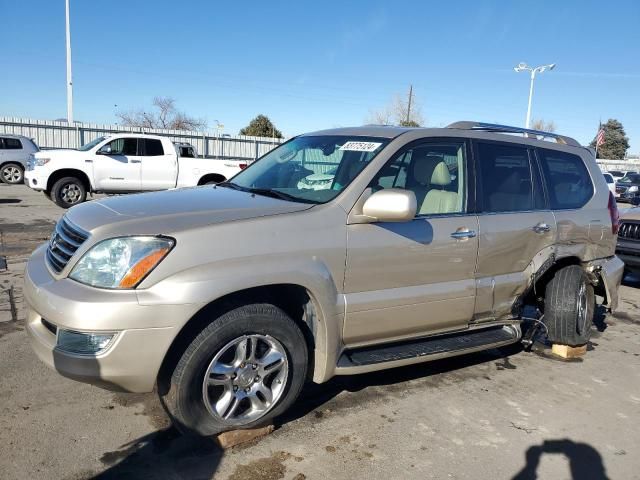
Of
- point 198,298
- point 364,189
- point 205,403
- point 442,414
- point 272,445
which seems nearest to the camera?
point 198,298

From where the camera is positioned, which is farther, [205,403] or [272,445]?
[272,445]

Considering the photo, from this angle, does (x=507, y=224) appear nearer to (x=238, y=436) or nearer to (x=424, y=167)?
(x=424, y=167)

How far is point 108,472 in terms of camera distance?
2758mm

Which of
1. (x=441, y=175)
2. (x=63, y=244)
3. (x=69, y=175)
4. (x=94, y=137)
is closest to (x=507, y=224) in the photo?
(x=441, y=175)

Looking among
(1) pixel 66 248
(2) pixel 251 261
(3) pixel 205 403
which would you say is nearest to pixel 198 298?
(2) pixel 251 261

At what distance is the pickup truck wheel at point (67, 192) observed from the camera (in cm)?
1261

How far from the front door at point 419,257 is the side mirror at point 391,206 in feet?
0.44

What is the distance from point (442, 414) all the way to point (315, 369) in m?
0.98

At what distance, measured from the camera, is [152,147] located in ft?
45.6

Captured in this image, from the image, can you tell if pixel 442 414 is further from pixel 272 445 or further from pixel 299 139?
pixel 299 139

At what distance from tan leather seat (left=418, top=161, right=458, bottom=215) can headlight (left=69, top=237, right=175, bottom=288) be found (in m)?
1.87

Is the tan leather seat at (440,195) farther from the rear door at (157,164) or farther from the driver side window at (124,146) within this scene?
the driver side window at (124,146)

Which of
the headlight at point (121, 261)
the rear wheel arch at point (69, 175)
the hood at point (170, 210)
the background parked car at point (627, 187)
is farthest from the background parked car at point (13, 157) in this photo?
the background parked car at point (627, 187)

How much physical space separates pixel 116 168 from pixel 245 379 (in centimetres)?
1153
